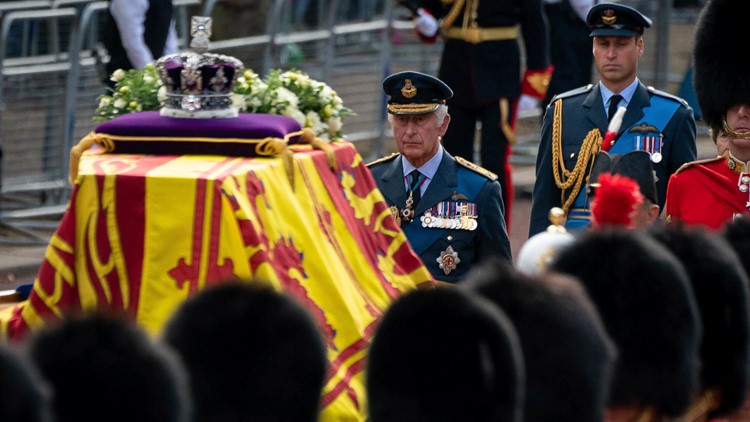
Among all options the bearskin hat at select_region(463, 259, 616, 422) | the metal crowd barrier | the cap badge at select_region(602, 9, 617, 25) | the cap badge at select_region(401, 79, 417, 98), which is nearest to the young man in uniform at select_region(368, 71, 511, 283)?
the cap badge at select_region(401, 79, 417, 98)

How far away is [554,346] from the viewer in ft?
11.8

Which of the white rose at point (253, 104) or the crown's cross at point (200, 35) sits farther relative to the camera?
Answer: the white rose at point (253, 104)

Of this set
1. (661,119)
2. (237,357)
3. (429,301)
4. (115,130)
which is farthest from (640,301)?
(661,119)

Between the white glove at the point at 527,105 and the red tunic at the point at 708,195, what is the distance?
7.33 metres

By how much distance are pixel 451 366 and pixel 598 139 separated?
345cm

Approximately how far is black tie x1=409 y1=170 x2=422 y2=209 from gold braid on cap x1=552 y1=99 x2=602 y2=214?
26.8 inches

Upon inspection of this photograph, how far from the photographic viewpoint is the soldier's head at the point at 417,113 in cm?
628

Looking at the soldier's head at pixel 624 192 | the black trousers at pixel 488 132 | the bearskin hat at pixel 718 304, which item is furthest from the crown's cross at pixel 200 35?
the black trousers at pixel 488 132

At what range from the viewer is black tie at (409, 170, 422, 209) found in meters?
6.26

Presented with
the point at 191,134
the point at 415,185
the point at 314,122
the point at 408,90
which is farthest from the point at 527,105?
the point at 191,134

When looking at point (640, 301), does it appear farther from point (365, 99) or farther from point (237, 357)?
point (365, 99)

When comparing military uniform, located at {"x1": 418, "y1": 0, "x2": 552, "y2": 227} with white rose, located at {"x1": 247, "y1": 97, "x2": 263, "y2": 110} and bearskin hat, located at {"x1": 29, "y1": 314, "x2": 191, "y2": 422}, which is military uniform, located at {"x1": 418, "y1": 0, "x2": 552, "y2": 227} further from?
bearskin hat, located at {"x1": 29, "y1": 314, "x2": 191, "y2": 422}

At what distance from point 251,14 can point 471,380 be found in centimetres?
895

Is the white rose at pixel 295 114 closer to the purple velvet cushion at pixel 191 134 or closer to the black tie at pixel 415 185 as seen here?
the purple velvet cushion at pixel 191 134
